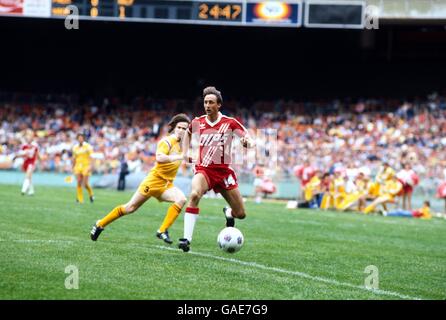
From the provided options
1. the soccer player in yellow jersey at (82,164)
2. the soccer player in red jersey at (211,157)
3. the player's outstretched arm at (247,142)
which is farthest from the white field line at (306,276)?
the soccer player in yellow jersey at (82,164)

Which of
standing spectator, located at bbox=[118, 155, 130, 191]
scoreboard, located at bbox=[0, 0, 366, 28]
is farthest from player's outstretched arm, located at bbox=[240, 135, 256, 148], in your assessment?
scoreboard, located at bbox=[0, 0, 366, 28]

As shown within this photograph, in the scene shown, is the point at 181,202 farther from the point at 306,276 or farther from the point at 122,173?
the point at 122,173

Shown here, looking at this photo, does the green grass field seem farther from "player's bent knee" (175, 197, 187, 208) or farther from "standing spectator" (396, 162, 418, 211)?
"standing spectator" (396, 162, 418, 211)

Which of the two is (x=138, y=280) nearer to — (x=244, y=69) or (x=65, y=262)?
(x=65, y=262)

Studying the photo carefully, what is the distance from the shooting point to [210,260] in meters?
10.4

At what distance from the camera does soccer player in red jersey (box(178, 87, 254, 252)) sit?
10812 millimetres

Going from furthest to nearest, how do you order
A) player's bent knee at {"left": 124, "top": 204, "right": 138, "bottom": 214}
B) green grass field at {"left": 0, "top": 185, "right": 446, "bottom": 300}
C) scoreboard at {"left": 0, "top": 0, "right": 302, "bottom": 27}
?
scoreboard at {"left": 0, "top": 0, "right": 302, "bottom": 27}, player's bent knee at {"left": 124, "top": 204, "right": 138, "bottom": 214}, green grass field at {"left": 0, "top": 185, "right": 446, "bottom": 300}

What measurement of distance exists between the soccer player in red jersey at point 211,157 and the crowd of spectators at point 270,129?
55.8 ft

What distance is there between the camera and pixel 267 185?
28953 millimetres

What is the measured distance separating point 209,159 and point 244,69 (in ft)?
99.7

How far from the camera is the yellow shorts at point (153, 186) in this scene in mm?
12062

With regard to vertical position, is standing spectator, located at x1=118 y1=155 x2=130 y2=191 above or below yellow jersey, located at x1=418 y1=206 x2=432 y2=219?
above

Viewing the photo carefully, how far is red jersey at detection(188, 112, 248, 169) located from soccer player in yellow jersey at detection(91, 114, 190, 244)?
2.53 feet

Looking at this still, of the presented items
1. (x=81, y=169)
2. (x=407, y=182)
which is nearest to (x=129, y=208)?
(x=81, y=169)
